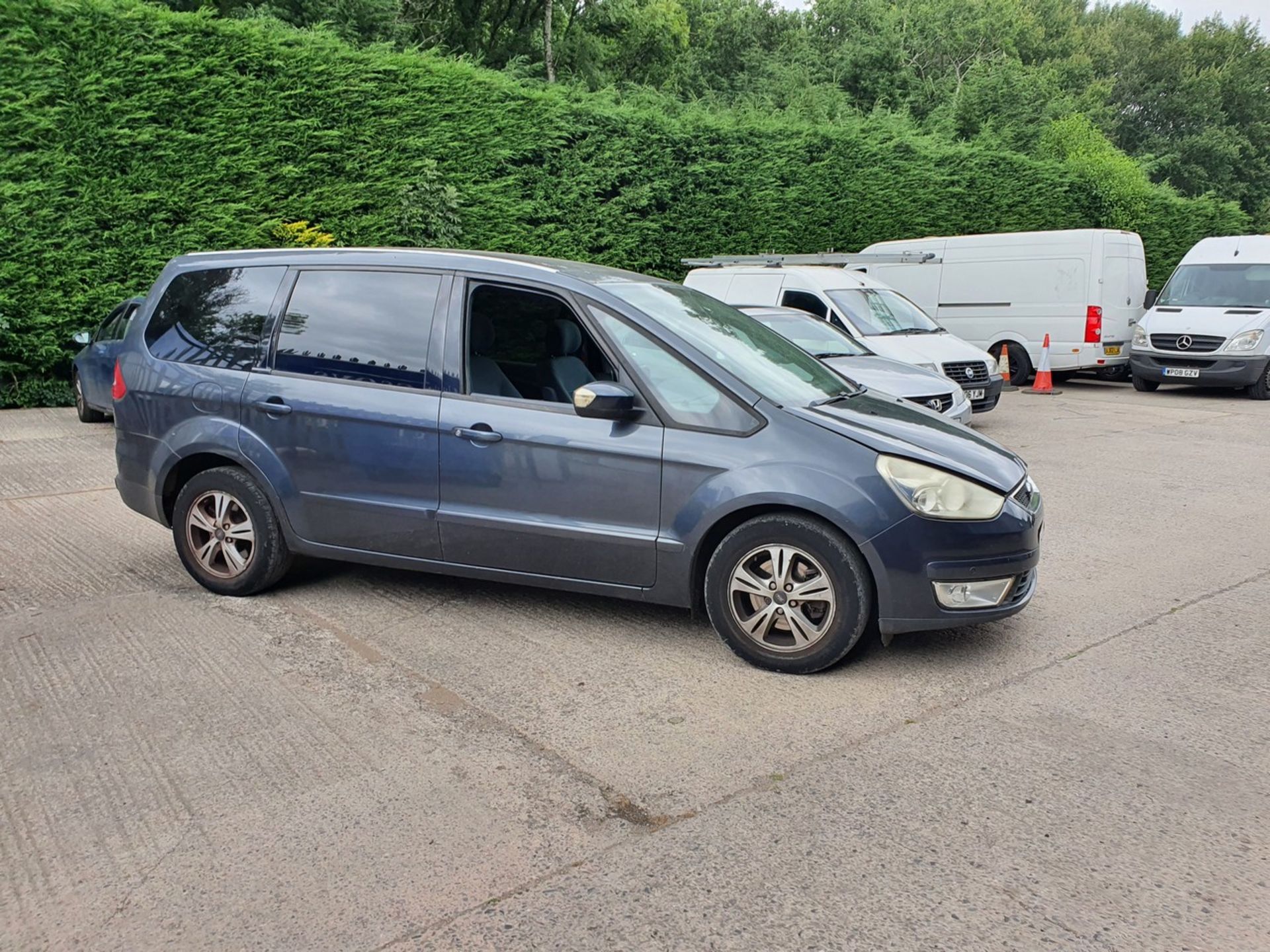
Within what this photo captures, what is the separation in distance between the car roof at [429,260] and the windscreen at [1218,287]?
43.4 ft

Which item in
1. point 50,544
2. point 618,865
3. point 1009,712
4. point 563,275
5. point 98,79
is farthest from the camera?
point 98,79

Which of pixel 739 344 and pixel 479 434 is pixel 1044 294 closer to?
pixel 739 344

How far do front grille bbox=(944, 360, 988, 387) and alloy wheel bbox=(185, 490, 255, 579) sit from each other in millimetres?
8067

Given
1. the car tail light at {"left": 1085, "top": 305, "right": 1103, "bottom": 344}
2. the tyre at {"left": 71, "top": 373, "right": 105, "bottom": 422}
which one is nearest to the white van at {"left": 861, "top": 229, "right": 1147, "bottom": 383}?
the car tail light at {"left": 1085, "top": 305, "right": 1103, "bottom": 344}

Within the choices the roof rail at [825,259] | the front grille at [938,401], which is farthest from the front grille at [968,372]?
the roof rail at [825,259]

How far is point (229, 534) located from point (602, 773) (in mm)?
2744

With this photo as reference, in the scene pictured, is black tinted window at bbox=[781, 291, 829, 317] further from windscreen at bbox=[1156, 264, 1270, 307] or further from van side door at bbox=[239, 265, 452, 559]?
van side door at bbox=[239, 265, 452, 559]

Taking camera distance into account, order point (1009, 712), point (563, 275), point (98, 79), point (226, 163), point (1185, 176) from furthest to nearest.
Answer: point (1185, 176)
point (226, 163)
point (98, 79)
point (563, 275)
point (1009, 712)

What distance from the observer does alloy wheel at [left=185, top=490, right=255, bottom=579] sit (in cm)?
533

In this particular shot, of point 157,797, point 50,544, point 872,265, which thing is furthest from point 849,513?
point 872,265

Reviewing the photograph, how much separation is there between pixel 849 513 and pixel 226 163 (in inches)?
440

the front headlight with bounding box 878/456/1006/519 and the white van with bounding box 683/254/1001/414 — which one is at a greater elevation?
the white van with bounding box 683/254/1001/414

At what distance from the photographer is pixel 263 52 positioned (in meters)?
13.0

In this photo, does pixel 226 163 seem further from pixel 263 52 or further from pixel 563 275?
pixel 563 275
